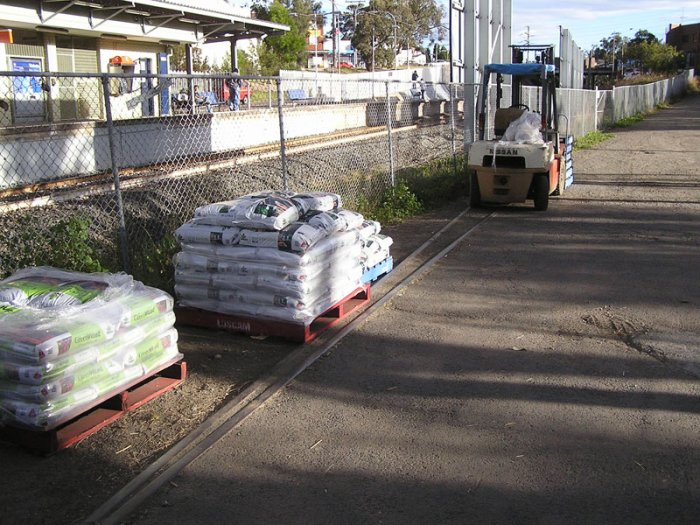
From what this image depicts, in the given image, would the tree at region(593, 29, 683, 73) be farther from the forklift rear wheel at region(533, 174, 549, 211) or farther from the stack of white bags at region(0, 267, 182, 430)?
the stack of white bags at region(0, 267, 182, 430)

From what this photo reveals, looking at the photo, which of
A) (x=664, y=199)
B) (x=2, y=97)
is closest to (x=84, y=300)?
(x=664, y=199)

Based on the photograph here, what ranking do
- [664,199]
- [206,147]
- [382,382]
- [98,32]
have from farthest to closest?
[98,32]
[206,147]
[664,199]
[382,382]

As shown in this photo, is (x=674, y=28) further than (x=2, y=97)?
Yes

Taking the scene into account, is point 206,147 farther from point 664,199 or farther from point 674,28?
point 674,28

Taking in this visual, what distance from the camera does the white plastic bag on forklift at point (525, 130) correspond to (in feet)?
43.0

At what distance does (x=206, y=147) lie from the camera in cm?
1833

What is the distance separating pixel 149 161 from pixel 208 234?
1155 cm

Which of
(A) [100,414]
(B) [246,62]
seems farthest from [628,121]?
(A) [100,414]

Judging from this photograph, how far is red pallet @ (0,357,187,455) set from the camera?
4.50 metres

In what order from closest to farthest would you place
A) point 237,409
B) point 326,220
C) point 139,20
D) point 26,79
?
point 237,409, point 326,220, point 26,79, point 139,20

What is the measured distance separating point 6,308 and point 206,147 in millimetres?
14037

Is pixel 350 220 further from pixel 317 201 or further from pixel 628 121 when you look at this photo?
pixel 628 121

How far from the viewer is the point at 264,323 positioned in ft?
21.6

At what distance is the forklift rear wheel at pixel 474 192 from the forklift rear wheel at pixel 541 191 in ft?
3.39
